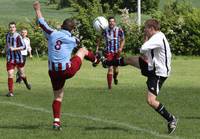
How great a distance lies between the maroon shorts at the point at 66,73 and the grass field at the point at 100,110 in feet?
2.76

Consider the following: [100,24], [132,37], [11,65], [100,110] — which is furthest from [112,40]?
[132,37]

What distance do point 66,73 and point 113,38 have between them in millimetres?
8883

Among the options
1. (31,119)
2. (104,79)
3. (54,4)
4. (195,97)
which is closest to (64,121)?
(31,119)

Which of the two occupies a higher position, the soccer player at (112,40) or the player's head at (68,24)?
the player's head at (68,24)

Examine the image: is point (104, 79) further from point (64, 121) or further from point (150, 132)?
point (150, 132)

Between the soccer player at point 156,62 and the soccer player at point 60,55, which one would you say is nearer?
the soccer player at point 156,62

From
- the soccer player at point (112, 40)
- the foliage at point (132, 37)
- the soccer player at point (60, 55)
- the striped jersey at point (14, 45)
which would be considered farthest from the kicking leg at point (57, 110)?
the foliage at point (132, 37)

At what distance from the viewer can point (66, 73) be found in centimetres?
1200

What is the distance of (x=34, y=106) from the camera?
15961mm

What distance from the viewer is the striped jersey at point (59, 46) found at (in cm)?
1201

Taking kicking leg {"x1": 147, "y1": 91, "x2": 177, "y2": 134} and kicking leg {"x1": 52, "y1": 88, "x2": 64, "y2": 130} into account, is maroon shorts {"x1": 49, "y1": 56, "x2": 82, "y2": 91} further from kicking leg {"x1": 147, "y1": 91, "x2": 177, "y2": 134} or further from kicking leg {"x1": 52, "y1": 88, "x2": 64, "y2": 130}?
kicking leg {"x1": 147, "y1": 91, "x2": 177, "y2": 134}

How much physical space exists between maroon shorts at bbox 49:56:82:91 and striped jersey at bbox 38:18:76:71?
2.9 inches

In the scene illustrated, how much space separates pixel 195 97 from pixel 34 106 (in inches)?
177

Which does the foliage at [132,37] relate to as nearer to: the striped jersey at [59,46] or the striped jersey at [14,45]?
the striped jersey at [14,45]
